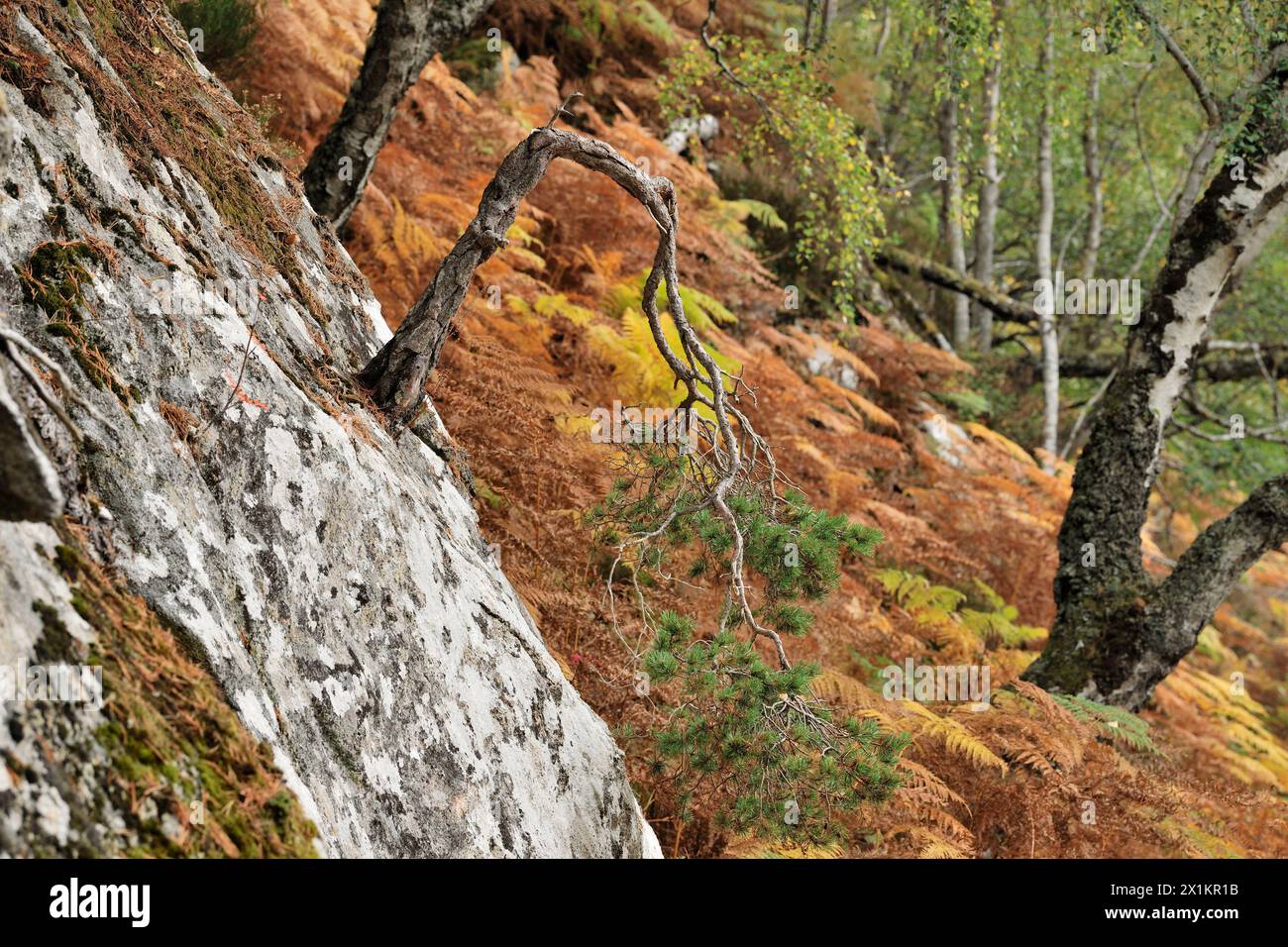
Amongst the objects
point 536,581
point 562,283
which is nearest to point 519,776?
point 536,581

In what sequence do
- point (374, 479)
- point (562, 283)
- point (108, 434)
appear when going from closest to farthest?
point (108, 434), point (374, 479), point (562, 283)

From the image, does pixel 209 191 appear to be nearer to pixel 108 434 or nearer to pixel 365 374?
pixel 365 374

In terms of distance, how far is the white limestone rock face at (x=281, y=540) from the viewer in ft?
6.68

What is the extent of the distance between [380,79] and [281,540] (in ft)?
11.0

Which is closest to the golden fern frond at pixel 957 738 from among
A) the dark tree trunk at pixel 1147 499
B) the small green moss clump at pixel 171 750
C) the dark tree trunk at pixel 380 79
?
the dark tree trunk at pixel 1147 499

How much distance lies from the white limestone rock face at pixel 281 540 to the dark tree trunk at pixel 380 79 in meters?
2.12

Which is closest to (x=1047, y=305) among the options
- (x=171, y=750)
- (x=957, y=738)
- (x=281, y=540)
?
(x=957, y=738)

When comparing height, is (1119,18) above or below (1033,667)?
above

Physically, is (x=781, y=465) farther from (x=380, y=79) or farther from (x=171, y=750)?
(x=171, y=750)

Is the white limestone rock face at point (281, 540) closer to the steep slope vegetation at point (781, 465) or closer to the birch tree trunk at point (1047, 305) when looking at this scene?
the steep slope vegetation at point (781, 465)

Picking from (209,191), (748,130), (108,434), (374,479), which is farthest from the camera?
(748,130)

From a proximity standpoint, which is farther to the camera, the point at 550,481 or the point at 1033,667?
the point at 1033,667
